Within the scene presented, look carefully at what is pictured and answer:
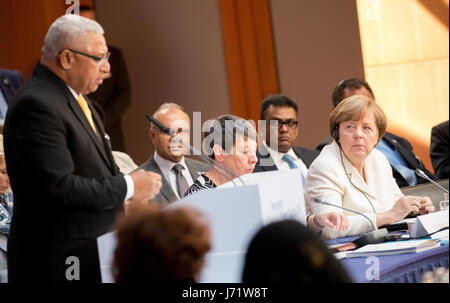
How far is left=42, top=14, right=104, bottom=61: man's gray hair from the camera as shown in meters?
2.28

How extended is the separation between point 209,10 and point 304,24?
2.69ft

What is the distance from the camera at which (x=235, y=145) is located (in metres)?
2.93

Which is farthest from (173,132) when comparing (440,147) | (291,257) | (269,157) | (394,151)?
(291,257)

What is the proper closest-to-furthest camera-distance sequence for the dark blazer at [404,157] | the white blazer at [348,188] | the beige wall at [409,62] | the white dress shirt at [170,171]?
the white blazer at [348,188] < the dark blazer at [404,157] < the white dress shirt at [170,171] < the beige wall at [409,62]

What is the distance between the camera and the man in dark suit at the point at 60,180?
214cm

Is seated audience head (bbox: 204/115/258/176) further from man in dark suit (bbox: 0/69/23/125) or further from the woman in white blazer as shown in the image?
man in dark suit (bbox: 0/69/23/125)

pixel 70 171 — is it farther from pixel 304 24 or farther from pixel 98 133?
pixel 304 24

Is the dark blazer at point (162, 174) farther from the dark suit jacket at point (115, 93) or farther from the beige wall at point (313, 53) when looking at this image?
the dark suit jacket at point (115, 93)

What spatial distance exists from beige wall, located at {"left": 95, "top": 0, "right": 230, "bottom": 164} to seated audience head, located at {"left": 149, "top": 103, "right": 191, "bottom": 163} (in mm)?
1372

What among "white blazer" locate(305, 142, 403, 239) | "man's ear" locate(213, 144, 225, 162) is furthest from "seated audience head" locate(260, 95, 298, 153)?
"man's ear" locate(213, 144, 225, 162)

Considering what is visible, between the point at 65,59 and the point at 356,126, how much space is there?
51.0 inches

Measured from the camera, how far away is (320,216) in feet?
8.71

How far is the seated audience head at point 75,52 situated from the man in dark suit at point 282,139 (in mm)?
1624

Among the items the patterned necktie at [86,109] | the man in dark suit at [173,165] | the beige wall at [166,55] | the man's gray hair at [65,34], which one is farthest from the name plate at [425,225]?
the beige wall at [166,55]
